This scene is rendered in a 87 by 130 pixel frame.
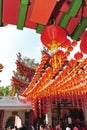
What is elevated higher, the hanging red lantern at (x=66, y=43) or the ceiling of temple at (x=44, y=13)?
the ceiling of temple at (x=44, y=13)

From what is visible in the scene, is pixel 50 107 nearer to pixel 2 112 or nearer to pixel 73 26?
pixel 2 112

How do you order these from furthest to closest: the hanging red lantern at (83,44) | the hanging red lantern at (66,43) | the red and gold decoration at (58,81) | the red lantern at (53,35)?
the red and gold decoration at (58,81), the hanging red lantern at (66,43), the hanging red lantern at (83,44), the red lantern at (53,35)

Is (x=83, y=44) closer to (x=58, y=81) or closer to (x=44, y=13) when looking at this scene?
(x=44, y=13)

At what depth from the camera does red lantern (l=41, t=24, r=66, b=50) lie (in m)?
2.45

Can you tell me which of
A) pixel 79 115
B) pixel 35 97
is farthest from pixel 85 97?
pixel 35 97

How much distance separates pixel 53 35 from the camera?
8.02 feet

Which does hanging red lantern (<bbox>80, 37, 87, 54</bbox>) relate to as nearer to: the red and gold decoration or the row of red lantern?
the red and gold decoration

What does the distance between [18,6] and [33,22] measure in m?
0.41

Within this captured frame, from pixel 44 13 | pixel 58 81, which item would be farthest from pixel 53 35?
pixel 58 81

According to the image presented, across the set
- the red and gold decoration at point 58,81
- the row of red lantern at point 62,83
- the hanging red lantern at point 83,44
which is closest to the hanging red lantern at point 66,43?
the red and gold decoration at point 58,81

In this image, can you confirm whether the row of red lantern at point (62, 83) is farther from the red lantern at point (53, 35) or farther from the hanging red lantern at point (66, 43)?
the red lantern at point (53, 35)

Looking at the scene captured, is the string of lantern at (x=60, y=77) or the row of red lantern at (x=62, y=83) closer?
the string of lantern at (x=60, y=77)

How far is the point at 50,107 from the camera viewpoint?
1216 cm

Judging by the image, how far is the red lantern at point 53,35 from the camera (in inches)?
96.6
